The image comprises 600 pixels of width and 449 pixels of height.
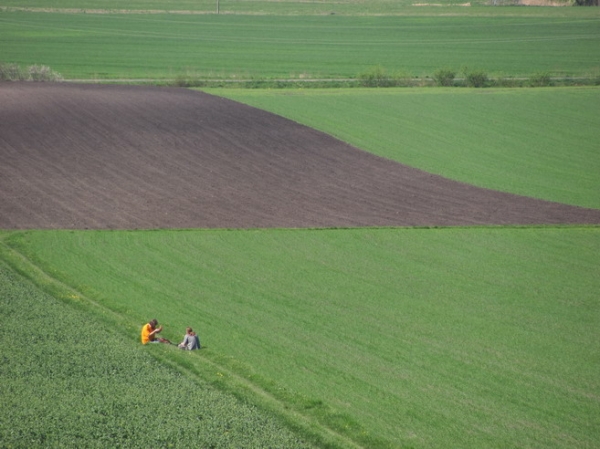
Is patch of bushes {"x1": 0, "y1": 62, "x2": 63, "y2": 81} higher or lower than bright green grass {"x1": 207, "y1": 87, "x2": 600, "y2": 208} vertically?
higher

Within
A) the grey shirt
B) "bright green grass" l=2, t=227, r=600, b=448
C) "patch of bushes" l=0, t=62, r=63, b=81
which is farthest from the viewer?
"patch of bushes" l=0, t=62, r=63, b=81

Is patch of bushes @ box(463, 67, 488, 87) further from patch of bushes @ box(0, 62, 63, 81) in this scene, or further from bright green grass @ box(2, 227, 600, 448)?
bright green grass @ box(2, 227, 600, 448)

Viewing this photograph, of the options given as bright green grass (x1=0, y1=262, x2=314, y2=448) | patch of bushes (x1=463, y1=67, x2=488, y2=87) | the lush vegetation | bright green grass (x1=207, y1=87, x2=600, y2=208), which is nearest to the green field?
bright green grass (x1=0, y1=262, x2=314, y2=448)

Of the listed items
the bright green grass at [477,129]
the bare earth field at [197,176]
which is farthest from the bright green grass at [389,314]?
the bright green grass at [477,129]

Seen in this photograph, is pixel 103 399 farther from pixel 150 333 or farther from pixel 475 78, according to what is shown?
pixel 475 78

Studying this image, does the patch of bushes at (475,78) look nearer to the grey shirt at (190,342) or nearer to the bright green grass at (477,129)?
the bright green grass at (477,129)

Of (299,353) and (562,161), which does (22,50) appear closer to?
(562,161)

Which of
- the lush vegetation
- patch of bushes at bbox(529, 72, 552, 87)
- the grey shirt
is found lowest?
the grey shirt
